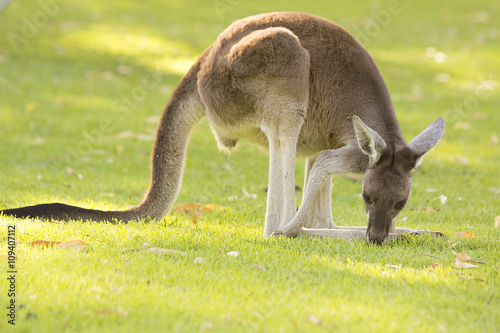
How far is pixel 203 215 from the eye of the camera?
464 cm

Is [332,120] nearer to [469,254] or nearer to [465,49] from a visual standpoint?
[469,254]

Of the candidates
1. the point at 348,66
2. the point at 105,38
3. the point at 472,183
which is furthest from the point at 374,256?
the point at 105,38

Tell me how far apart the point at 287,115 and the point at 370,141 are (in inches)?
26.5

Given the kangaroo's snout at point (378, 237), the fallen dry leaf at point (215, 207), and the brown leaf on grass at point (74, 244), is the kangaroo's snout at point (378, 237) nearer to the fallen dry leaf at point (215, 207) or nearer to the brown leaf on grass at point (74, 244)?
the fallen dry leaf at point (215, 207)

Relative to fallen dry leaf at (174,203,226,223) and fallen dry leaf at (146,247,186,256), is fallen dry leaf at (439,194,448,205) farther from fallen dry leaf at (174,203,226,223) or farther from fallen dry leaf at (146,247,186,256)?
fallen dry leaf at (146,247,186,256)

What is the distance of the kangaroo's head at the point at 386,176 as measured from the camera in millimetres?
3717

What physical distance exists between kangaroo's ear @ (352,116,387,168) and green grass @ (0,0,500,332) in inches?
22.8

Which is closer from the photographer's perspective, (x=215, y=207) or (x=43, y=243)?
(x=43, y=243)

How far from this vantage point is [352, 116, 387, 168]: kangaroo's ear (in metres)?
3.62

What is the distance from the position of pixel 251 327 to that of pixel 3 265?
4.46 ft

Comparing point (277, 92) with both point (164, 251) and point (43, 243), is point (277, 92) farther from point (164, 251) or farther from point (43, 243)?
point (43, 243)

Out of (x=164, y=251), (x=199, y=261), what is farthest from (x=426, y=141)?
(x=164, y=251)

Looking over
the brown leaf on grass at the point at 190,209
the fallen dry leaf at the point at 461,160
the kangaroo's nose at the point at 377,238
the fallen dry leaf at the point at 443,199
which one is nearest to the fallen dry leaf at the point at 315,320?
the kangaroo's nose at the point at 377,238

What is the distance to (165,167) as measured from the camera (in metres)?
4.27
